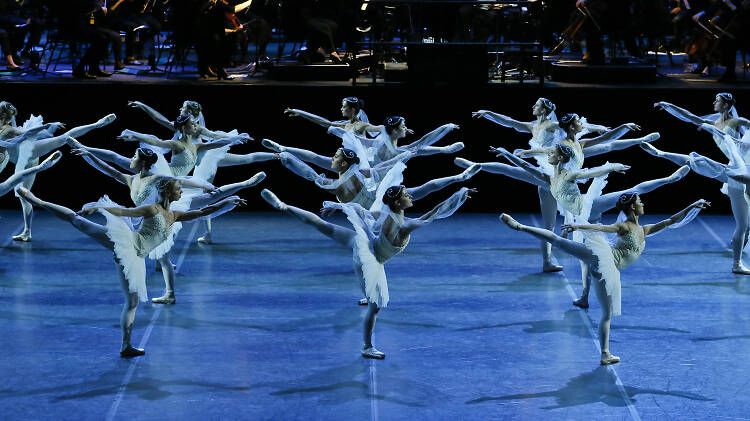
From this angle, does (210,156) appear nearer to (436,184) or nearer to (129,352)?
(436,184)

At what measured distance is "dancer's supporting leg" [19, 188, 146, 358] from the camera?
648 centimetres

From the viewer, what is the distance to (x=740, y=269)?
30.7ft

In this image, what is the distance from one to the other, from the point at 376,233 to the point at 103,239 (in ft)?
5.63

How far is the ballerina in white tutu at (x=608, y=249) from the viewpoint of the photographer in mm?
6746

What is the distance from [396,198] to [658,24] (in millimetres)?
7843

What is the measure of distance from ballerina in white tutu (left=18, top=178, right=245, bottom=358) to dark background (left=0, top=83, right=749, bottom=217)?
450cm

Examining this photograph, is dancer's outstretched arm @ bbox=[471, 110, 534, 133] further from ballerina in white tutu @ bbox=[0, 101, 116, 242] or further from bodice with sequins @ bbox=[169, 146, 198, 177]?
ballerina in white tutu @ bbox=[0, 101, 116, 242]

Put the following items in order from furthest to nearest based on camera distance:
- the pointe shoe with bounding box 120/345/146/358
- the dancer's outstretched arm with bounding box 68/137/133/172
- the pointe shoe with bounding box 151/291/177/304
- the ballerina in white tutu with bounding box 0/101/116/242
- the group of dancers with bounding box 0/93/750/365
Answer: the ballerina in white tutu with bounding box 0/101/116/242, the dancer's outstretched arm with bounding box 68/137/133/172, the pointe shoe with bounding box 151/291/177/304, the pointe shoe with bounding box 120/345/146/358, the group of dancers with bounding box 0/93/750/365

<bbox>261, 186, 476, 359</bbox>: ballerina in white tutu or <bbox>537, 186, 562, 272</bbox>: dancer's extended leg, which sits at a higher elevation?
<bbox>261, 186, 476, 359</bbox>: ballerina in white tutu

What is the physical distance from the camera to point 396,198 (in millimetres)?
6863

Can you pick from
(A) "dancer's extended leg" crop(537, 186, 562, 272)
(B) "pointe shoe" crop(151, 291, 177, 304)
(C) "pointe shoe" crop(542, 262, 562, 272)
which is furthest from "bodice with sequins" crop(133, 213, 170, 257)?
(C) "pointe shoe" crop(542, 262, 562, 272)

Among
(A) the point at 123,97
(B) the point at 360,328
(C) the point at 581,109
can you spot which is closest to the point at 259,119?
(A) the point at 123,97

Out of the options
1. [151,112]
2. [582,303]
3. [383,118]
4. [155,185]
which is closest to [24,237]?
[151,112]

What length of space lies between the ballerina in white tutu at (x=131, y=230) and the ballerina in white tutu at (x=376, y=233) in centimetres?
61
